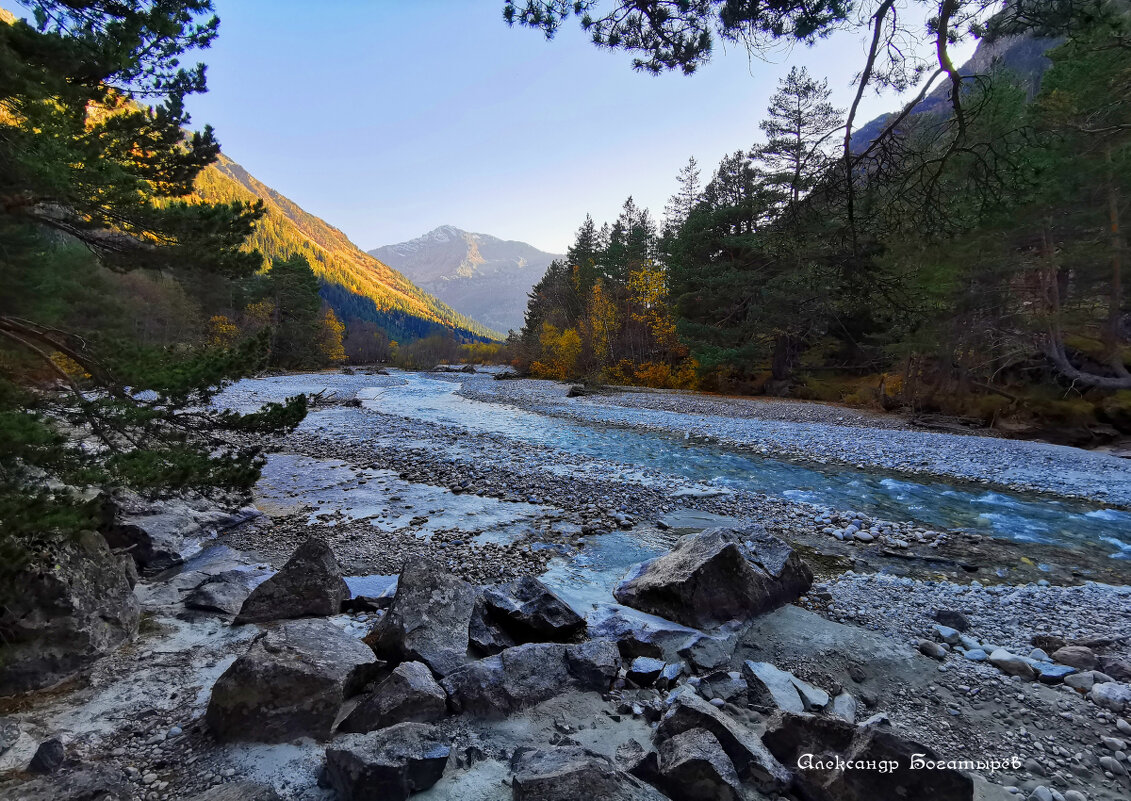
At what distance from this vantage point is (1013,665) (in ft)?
11.1

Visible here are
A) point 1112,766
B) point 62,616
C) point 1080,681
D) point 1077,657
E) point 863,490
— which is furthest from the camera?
point 863,490

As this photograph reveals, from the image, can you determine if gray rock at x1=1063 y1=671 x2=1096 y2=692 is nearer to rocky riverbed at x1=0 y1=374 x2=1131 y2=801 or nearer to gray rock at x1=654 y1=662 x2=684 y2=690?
rocky riverbed at x1=0 y1=374 x2=1131 y2=801

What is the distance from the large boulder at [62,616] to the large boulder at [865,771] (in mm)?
4156

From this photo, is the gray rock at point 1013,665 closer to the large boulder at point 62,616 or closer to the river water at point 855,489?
the river water at point 855,489

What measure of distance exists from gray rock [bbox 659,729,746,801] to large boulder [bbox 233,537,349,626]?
2.98 m

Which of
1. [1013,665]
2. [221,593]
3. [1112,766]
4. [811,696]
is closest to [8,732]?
[221,593]

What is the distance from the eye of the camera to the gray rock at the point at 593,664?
10.2ft

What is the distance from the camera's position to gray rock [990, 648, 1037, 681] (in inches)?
131

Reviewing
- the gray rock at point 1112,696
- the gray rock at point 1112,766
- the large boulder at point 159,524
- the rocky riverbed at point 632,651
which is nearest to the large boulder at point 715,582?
the rocky riverbed at point 632,651

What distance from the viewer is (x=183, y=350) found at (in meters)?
5.27

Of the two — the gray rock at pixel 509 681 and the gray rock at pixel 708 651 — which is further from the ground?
the gray rock at pixel 509 681

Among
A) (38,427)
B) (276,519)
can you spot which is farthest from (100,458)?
(276,519)

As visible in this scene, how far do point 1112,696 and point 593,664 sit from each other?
324 centimetres

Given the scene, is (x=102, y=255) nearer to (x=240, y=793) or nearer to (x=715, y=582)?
→ (x=240, y=793)
